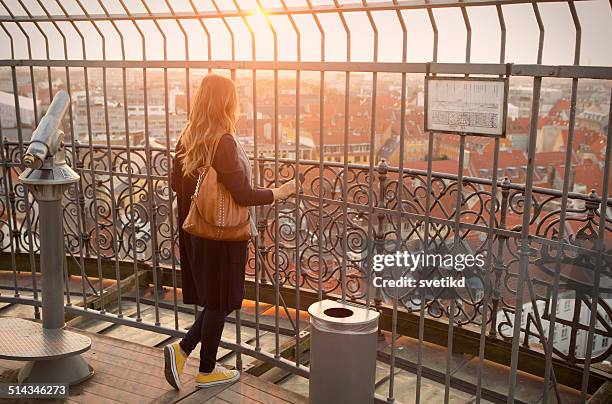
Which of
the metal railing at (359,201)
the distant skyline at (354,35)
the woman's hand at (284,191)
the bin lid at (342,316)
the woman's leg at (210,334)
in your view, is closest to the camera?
the distant skyline at (354,35)

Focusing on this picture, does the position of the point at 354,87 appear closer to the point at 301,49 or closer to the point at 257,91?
the point at 301,49

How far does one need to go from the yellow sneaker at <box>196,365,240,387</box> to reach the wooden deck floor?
37 millimetres

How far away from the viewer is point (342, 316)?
12.0ft

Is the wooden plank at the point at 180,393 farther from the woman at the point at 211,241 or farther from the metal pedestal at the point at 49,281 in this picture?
the metal pedestal at the point at 49,281

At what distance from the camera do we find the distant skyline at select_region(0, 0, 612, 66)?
2.89 meters

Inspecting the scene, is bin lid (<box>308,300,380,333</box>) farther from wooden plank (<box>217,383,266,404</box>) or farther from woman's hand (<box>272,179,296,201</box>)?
wooden plank (<box>217,383,266,404</box>)

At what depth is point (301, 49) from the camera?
381cm

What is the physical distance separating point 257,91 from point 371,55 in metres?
0.90

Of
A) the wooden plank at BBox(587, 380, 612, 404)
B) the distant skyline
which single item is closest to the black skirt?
the distant skyline

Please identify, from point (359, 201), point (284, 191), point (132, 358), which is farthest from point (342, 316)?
point (359, 201)

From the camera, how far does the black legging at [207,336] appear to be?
4016mm

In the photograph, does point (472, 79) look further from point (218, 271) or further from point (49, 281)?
point (49, 281)

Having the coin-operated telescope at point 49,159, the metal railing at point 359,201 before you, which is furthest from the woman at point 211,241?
the coin-operated telescope at point 49,159

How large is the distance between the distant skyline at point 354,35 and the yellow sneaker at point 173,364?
1995 millimetres
